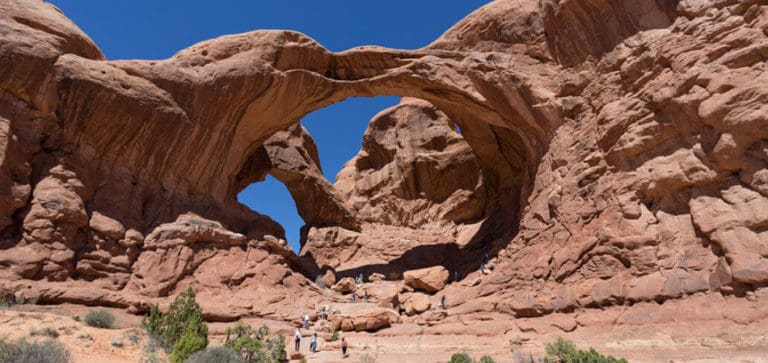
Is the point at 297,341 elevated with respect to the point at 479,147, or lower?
lower

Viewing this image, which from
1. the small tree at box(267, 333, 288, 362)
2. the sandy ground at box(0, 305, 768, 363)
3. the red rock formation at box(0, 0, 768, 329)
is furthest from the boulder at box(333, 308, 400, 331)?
the small tree at box(267, 333, 288, 362)

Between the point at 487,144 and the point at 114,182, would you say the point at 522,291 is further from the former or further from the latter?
the point at 114,182

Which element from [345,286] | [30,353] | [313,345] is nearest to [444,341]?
[313,345]

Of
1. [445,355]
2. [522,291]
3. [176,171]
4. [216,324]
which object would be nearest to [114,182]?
[176,171]

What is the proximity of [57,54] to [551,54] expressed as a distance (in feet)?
59.3

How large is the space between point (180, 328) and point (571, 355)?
10257 mm

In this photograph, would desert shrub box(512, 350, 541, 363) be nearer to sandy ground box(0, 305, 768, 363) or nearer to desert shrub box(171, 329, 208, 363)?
sandy ground box(0, 305, 768, 363)

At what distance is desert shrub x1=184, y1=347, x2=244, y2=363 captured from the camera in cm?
1039

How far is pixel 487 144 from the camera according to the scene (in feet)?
78.3

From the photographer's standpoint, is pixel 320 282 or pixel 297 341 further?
pixel 320 282

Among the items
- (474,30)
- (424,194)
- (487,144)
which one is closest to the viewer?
(474,30)

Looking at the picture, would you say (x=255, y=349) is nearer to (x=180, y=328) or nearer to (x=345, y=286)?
(x=180, y=328)

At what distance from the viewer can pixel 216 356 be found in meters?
10.7

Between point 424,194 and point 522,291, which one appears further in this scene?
point 424,194
